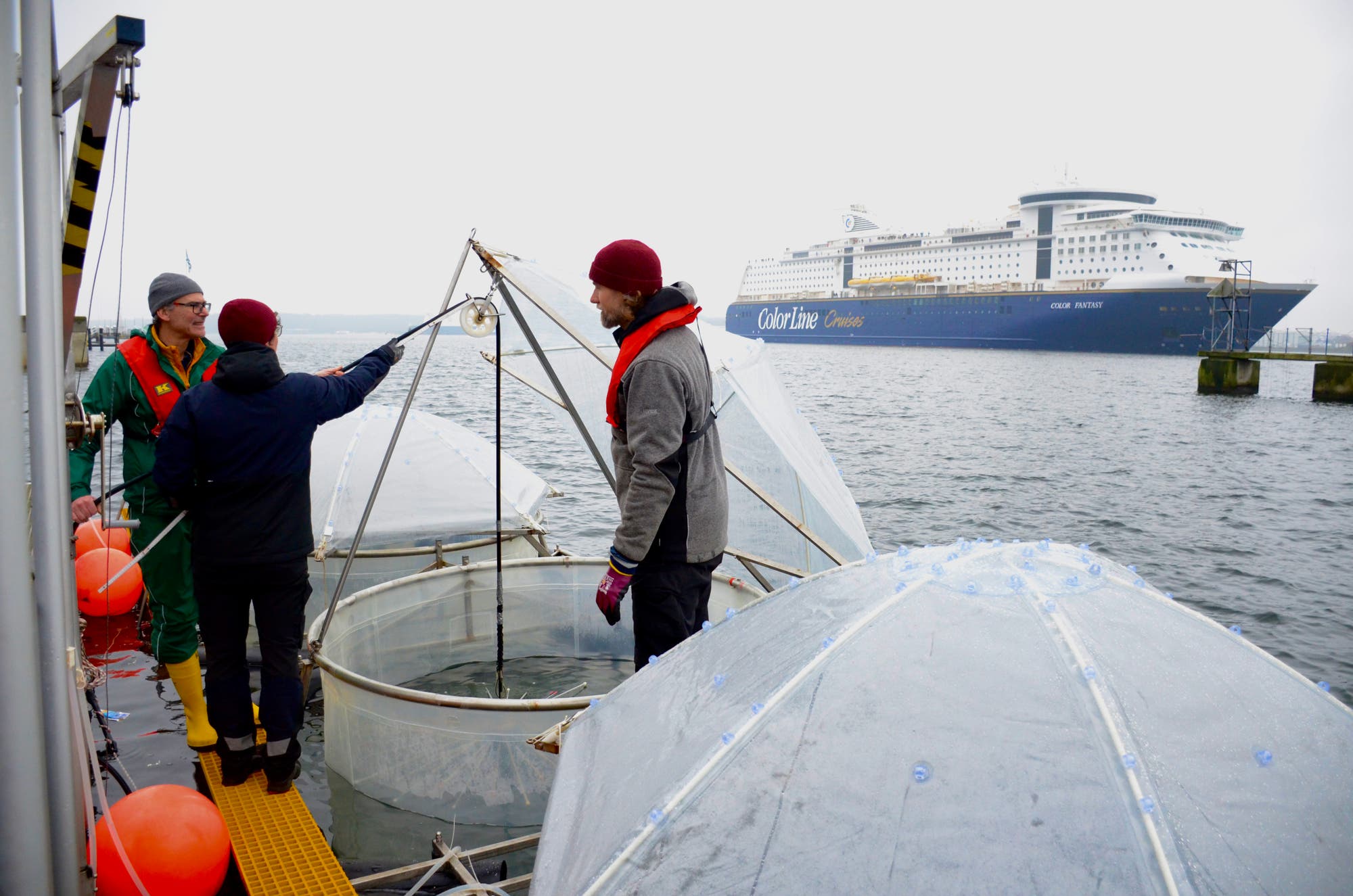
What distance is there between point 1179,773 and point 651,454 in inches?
71.6

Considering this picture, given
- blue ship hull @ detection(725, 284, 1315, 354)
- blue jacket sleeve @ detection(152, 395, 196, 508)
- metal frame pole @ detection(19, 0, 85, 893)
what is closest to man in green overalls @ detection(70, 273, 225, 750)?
blue jacket sleeve @ detection(152, 395, 196, 508)

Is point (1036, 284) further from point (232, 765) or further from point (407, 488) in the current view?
point (232, 765)

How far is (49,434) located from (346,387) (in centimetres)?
170

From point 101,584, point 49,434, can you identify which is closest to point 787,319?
point 101,584

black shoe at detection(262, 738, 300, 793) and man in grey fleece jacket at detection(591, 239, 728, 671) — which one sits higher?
man in grey fleece jacket at detection(591, 239, 728, 671)

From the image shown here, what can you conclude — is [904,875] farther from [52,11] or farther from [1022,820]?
[52,11]

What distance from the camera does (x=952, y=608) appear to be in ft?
6.52

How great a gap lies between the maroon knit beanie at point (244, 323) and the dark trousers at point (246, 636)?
33.0 inches

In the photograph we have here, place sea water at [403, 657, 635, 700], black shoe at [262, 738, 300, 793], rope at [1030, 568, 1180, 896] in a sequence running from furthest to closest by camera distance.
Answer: sea water at [403, 657, 635, 700] < black shoe at [262, 738, 300, 793] < rope at [1030, 568, 1180, 896]

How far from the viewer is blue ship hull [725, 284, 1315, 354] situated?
5553 centimetres

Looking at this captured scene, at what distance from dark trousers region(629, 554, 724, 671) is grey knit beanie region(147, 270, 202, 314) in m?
2.31

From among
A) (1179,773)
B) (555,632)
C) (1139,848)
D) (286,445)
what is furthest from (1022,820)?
(555,632)

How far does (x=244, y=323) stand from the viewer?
11.0 feet

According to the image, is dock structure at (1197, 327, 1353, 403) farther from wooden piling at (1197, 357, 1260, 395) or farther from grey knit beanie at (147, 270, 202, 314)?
grey knit beanie at (147, 270, 202, 314)
